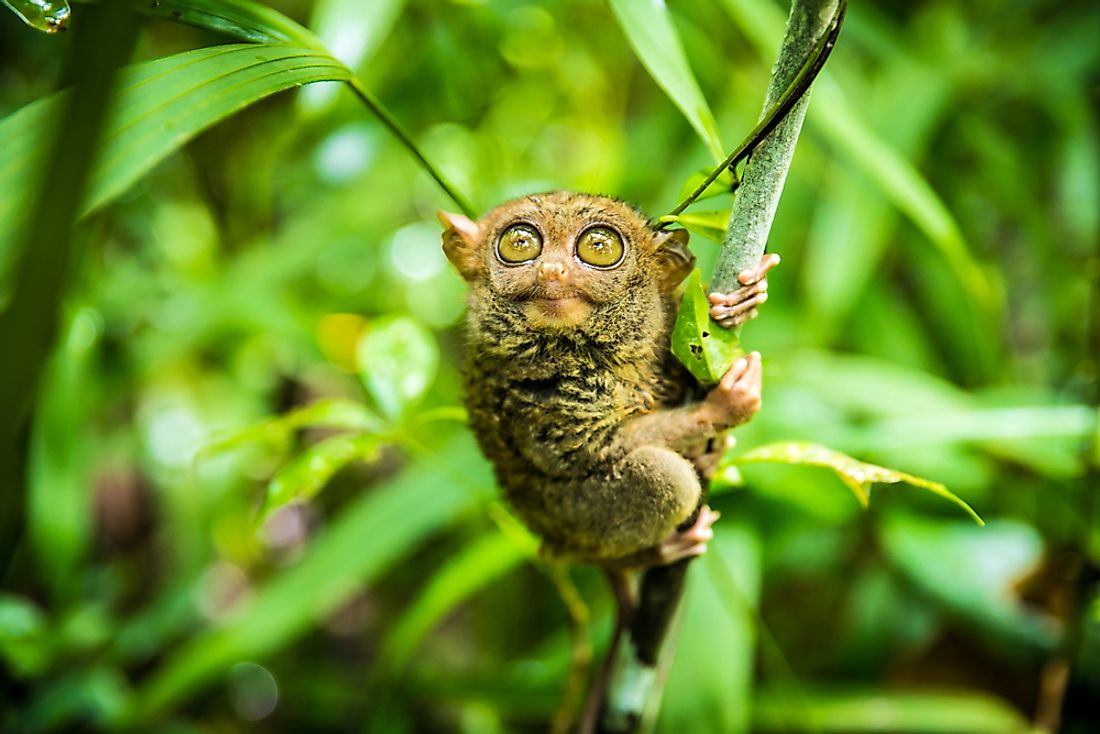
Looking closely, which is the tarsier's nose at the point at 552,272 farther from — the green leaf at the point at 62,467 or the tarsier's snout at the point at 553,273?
the green leaf at the point at 62,467

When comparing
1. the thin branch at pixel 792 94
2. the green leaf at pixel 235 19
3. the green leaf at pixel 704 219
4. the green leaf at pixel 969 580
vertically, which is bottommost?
the green leaf at pixel 969 580

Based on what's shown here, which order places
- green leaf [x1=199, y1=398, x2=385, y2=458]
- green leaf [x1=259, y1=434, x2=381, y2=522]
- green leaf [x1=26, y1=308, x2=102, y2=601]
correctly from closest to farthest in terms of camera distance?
1. green leaf [x1=259, y1=434, x2=381, y2=522]
2. green leaf [x1=199, y1=398, x2=385, y2=458]
3. green leaf [x1=26, y1=308, x2=102, y2=601]

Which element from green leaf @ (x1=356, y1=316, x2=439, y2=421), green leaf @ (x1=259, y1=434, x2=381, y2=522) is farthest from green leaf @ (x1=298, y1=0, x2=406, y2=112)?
green leaf @ (x1=259, y1=434, x2=381, y2=522)

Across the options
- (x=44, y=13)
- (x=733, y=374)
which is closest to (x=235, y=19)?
(x=44, y=13)

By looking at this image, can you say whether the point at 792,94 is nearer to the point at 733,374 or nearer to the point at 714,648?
the point at 733,374

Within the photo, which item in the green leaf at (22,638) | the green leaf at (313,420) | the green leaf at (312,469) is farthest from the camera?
the green leaf at (22,638)

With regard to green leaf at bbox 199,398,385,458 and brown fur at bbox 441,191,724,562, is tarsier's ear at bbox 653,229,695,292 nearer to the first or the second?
brown fur at bbox 441,191,724,562

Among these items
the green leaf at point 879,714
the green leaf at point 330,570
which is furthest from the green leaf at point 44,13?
the green leaf at point 879,714
